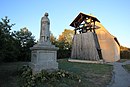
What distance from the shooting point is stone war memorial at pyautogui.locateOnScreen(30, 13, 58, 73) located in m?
8.53

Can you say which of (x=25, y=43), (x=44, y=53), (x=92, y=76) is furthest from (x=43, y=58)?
(x=25, y=43)

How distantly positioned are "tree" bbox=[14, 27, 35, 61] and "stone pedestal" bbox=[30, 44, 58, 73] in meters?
15.2

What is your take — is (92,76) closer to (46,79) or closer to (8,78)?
(46,79)

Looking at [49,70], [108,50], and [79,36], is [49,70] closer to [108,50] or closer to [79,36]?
[79,36]

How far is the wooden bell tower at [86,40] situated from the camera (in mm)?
20266

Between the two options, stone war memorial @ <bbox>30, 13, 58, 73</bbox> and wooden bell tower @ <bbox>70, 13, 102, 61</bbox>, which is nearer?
stone war memorial @ <bbox>30, 13, 58, 73</bbox>

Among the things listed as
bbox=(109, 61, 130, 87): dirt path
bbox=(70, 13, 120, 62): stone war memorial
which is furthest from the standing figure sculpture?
bbox=(70, 13, 120, 62): stone war memorial

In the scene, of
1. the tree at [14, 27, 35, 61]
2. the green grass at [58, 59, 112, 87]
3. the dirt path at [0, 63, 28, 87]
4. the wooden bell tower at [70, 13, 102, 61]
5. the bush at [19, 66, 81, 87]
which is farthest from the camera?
the tree at [14, 27, 35, 61]

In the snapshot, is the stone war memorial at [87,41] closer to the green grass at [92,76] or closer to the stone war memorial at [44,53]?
the green grass at [92,76]

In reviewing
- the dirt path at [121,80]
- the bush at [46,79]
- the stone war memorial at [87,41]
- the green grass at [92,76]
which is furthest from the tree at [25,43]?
the dirt path at [121,80]

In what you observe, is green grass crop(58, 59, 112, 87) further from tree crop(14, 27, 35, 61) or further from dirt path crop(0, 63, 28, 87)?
tree crop(14, 27, 35, 61)

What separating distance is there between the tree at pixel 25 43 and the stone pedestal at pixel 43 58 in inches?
598

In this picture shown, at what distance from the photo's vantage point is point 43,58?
872 centimetres

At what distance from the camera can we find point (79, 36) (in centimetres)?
2241
